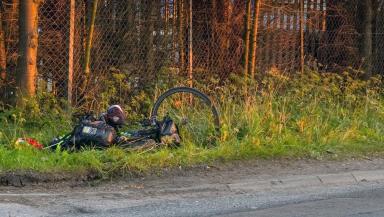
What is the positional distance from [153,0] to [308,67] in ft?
11.9

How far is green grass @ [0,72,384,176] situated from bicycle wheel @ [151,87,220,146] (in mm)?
169

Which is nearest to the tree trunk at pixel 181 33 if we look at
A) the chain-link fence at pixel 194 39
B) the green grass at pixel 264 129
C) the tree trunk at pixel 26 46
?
the chain-link fence at pixel 194 39

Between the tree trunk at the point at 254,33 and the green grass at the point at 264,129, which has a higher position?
the tree trunk at the point at 254,33

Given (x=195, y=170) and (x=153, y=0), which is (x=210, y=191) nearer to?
(x=195, y=170)

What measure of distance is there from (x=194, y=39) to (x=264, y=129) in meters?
2.95

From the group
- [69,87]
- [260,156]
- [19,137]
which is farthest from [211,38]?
[19,137]

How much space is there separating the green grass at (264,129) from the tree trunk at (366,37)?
1.68 metres

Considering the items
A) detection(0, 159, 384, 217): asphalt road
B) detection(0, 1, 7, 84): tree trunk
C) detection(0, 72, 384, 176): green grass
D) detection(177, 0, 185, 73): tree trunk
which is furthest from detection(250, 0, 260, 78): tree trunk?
detection(0, 1, 7, 84): tree trunk

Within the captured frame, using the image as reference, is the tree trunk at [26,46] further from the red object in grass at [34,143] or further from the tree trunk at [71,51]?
the red object in grass at [34,143]

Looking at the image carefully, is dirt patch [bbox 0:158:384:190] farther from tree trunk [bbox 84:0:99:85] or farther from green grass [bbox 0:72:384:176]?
tree trunk [bbox 84:0:99:85]

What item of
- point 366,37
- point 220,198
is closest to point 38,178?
point 220,198

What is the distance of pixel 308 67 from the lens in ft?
41.0

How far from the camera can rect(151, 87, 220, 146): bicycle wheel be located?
860 centimetres

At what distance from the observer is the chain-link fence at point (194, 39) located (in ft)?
32.4
